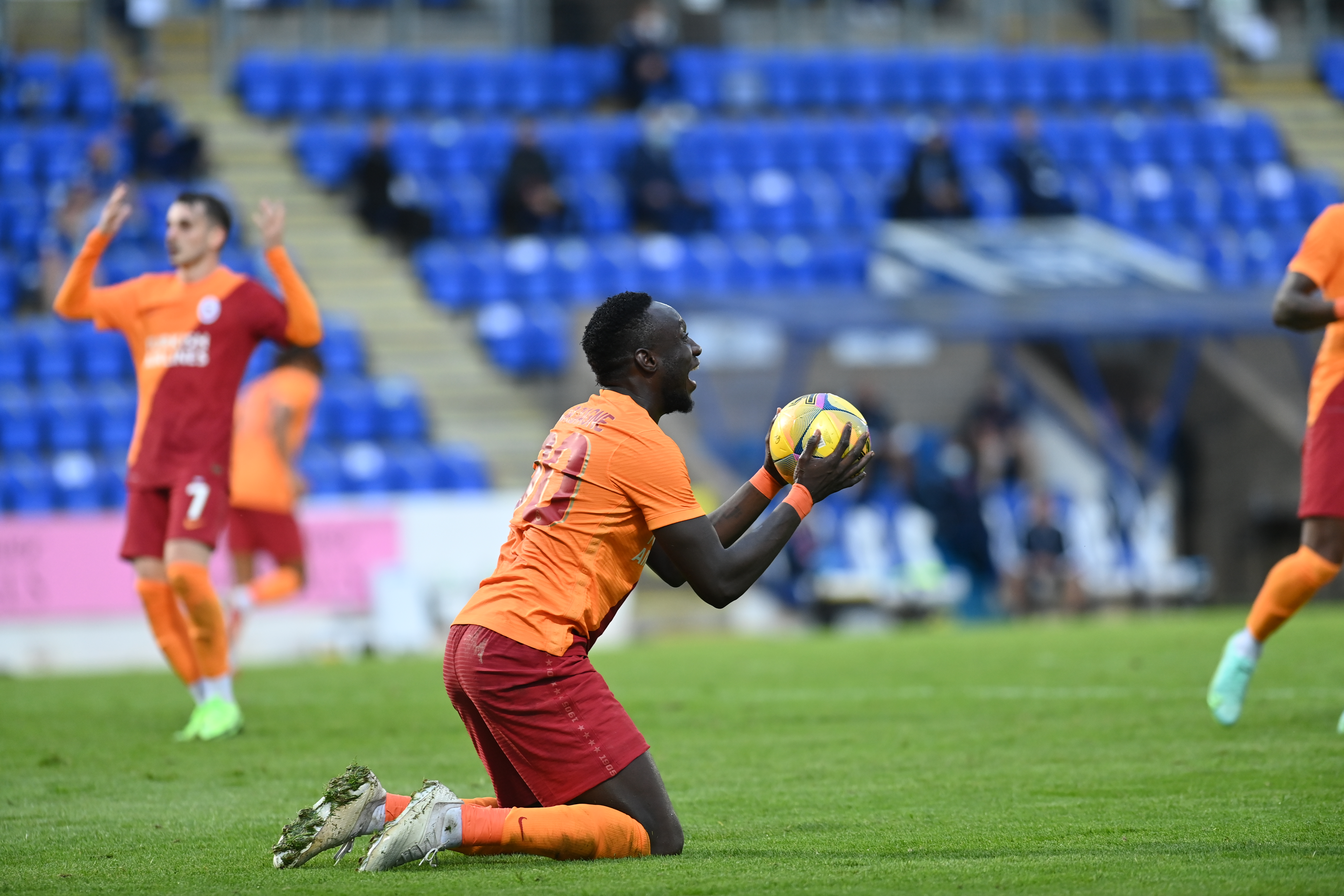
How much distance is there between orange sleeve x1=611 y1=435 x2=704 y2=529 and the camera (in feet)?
16.3

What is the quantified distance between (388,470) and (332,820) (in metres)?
12.7

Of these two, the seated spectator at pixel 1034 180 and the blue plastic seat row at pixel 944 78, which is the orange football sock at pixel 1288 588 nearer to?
the seated spectator at pixel 1034 180

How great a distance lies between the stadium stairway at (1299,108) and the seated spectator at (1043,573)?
10.5m

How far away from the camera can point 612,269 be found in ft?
68.5

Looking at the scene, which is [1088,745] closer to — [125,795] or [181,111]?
[125,795]

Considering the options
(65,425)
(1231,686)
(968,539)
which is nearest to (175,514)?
(1231,686)

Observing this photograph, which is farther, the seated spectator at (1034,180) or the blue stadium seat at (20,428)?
the seated spectator at (1034,180)

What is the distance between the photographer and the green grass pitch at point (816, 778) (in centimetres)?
465

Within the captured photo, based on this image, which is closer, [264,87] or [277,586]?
[277,586]

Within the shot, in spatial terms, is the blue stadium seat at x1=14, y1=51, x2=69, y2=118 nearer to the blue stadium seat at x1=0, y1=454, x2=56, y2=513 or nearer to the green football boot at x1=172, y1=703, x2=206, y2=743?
the blue stadium seat at x1=0, y1=454, x2=56, y2=513

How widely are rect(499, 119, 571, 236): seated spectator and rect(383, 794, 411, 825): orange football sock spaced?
56.0ft

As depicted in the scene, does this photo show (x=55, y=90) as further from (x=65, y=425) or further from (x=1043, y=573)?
(x=1043, y=573)

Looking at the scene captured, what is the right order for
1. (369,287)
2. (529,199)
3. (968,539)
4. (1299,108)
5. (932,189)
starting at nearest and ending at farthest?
1. (968,539)
2. (369,287)
3. (529,199)
4. (932,189)
5. (1299,108)

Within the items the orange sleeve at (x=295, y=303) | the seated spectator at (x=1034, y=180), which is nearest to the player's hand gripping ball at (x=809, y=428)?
the orange sleeve at (x=295, y=303)
